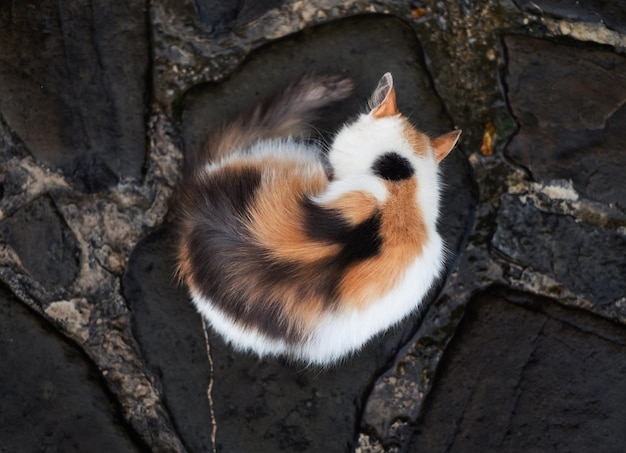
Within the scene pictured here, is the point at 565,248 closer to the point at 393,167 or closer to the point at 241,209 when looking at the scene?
the point at 393,167

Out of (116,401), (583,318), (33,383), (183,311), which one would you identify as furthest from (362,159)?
(33,383)

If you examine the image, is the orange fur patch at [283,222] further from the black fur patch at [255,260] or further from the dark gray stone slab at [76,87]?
the dark gray stone slab at [76,87]

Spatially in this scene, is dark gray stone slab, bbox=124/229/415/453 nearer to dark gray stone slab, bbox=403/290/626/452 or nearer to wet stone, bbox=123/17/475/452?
wet stone, bbox=123/17/475/452

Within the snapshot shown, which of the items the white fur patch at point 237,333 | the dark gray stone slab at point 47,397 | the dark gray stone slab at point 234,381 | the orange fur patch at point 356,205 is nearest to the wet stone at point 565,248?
the dark gray stone slab at point 234,381

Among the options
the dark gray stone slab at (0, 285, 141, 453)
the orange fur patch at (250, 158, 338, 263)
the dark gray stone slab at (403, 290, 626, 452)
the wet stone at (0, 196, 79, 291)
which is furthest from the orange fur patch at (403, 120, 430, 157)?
the dark gray stone slab at (0, 285, 141, 453)

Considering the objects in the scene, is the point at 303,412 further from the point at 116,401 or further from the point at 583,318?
the point at 583,318
